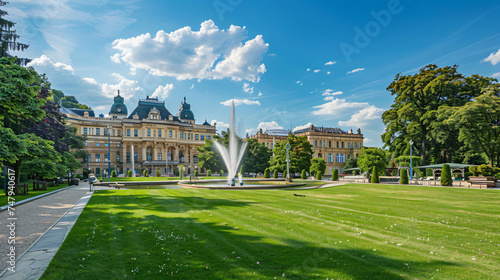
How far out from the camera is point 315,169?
50312 mm

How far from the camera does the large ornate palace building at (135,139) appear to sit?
7775 cm

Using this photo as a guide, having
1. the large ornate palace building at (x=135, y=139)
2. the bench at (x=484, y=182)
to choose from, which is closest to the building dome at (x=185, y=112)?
the large ornate palace building at (x=135, y=139)

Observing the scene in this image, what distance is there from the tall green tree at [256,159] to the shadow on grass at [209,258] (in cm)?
4979

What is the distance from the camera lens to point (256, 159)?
193 feet

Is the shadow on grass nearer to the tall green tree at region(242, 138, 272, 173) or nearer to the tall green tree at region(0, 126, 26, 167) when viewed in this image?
the tall green tree at region(0, 126, 26, 167)

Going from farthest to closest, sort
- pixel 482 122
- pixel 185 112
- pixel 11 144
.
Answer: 1. pixel 185 112
2. pixel 482 122
3. pixel 11 144

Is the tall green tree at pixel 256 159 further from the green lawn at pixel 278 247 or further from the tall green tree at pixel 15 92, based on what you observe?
the green lawn at pixel 278 247

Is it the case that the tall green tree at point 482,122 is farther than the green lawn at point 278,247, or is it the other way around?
the tall green tree at point 482,122

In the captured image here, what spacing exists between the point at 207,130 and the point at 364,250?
8824 cm

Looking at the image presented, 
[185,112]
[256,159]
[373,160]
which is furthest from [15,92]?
[185,112]

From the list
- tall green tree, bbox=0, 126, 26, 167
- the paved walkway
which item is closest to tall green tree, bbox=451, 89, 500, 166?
the paved walkway

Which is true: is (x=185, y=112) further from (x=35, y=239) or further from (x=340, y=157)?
(x=35, y=239)

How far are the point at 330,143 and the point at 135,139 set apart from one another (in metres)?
60.8

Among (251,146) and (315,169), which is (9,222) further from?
(251,146)
